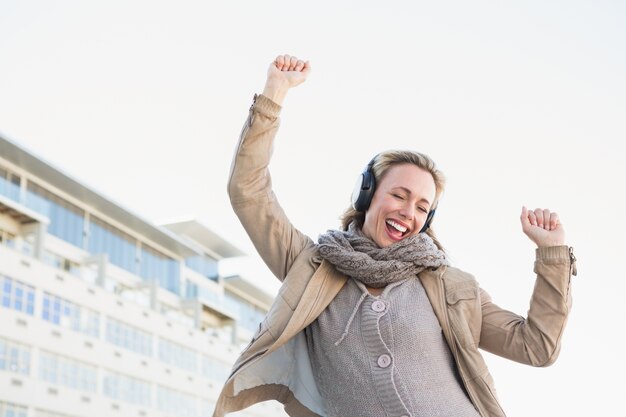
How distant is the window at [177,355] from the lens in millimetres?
58031

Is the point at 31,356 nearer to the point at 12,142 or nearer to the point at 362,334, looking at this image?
the point at 12,142

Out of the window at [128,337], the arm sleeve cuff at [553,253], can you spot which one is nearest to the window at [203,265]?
the window at [128,337]

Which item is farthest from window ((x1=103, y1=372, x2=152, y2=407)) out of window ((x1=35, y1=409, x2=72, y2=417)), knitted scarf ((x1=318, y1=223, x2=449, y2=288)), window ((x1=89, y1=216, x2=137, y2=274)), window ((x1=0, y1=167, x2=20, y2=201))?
knitted scarf ((x1=318, y1=223, x2=449, y2=288))

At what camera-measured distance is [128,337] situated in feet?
178

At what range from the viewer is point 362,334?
3.54 meters

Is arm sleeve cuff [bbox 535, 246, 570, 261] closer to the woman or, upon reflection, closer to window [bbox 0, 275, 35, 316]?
the woman

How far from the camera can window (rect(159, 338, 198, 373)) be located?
58.0 m

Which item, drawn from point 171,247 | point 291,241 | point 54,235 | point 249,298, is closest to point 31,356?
point 54,235

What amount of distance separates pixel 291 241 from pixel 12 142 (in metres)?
47.2

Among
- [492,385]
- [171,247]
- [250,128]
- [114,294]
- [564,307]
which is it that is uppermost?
[171,247]

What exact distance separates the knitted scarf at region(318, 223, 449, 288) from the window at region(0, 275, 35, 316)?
43.3 m

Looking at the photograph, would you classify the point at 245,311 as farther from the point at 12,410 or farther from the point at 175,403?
the point at 12,410

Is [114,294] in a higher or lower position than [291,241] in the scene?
higher

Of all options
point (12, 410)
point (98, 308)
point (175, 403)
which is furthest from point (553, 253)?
point (175, 403)
